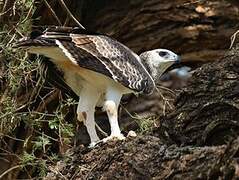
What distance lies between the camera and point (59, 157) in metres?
4.42

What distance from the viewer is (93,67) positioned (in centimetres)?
403

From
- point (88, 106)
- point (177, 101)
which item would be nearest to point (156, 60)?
point (88, 106)

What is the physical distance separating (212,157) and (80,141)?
3.42 m

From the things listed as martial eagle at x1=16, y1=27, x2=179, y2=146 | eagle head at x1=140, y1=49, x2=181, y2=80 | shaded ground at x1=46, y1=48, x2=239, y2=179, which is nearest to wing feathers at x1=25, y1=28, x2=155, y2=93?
martial eagle at x1=16, y1=27, x2=179, y2=146

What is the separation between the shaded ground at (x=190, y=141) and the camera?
2.99m

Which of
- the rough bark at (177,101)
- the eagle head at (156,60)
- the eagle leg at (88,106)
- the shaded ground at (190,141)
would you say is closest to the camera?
the shaded ground at (190,141)

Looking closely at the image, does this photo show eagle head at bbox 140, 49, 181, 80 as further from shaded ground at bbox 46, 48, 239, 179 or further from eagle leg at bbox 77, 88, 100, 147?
shaded ground at bbox 46, 48, 239, 179

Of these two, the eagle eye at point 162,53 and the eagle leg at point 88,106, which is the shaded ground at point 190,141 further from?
the eagle eye at point 162,53

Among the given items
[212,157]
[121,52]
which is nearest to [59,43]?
[121,52]

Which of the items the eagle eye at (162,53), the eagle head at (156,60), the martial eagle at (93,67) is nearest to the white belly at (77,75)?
the martial eagle at (93,67)

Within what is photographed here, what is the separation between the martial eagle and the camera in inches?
157

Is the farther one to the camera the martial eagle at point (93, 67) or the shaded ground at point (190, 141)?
the martial eagle at point (93, 67)

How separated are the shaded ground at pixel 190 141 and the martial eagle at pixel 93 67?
39 centimetres

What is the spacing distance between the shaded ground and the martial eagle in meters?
0.39
